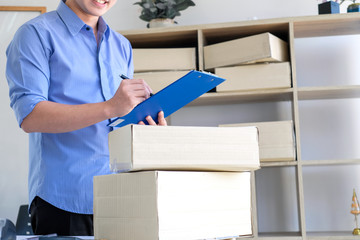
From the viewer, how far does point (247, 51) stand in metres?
2.50

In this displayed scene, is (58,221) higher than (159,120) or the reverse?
→ the reverse

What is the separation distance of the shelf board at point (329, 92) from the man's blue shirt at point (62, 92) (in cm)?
151

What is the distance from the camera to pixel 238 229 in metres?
0.84

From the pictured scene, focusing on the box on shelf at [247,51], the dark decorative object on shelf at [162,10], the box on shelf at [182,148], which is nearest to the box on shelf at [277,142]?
the box on shelf at [247,51]

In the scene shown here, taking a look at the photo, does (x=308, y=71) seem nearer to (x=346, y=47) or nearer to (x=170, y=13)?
(x=346, y=47)

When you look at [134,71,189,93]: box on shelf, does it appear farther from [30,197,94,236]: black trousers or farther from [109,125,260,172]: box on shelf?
[109,125,260,172]: box on shelf

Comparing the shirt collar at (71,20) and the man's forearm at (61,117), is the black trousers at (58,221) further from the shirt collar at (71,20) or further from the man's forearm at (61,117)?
the shirt collar at (71,20)

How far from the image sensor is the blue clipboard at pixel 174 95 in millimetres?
860

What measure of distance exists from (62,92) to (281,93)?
1.59 meters

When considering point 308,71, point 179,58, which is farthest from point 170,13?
point 308,71

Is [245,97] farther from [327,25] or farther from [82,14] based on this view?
[82,14]

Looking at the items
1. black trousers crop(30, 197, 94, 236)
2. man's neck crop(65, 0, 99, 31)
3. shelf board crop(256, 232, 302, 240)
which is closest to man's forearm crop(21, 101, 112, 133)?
black trousers crop(30, 197, 94, 236)

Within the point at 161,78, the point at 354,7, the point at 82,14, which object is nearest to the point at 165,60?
the point at 161,78

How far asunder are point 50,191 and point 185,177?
21.6 inches
